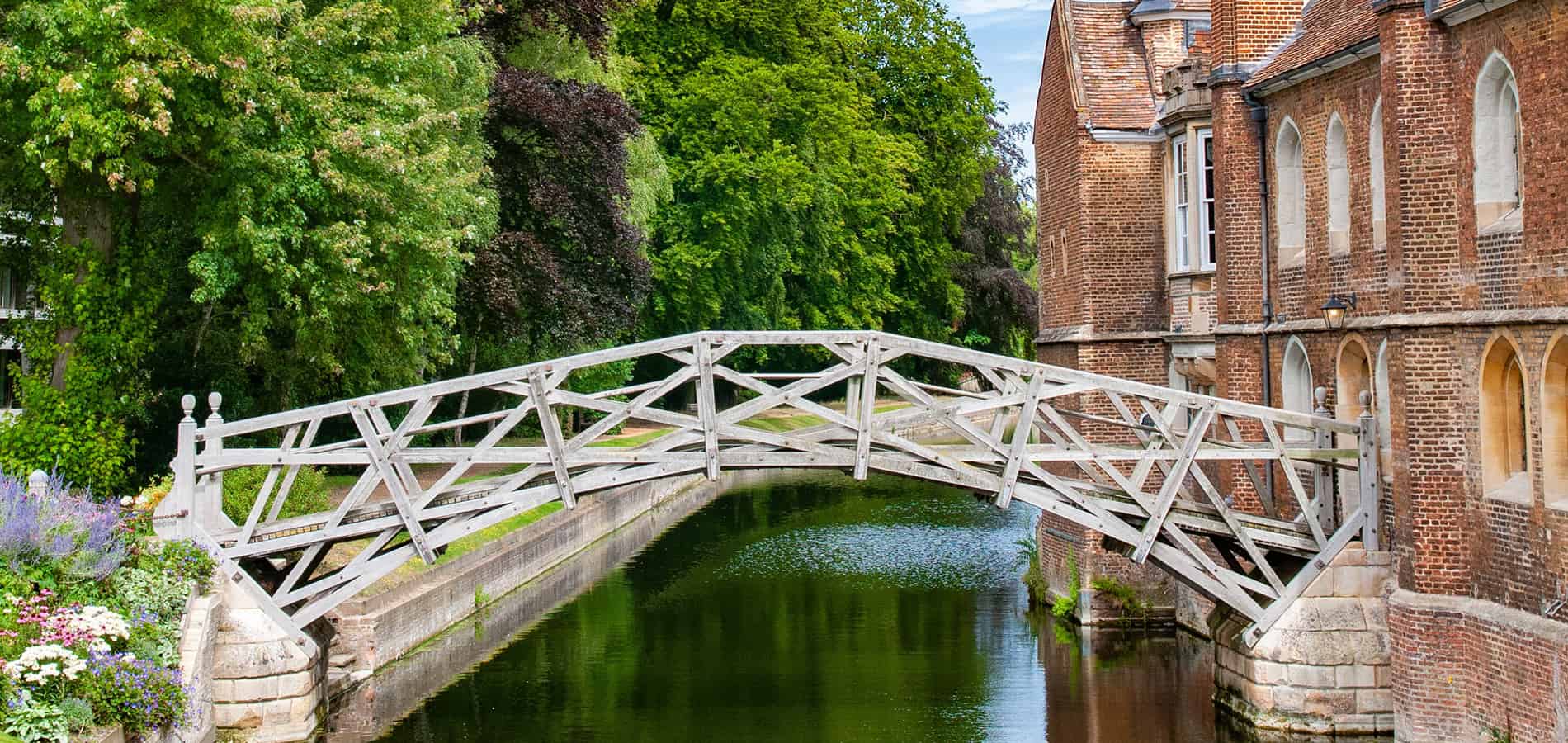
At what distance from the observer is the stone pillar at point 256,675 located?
16562 mm

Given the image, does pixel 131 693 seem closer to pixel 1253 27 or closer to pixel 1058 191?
pixel 1253 27

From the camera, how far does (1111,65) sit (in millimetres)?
24859

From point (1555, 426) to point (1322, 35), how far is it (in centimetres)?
688

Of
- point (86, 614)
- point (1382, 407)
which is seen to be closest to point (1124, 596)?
point (1382, 407)

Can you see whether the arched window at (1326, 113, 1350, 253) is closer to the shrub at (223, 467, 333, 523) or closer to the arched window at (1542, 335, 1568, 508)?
the arched window at (1542, 335, 1568, 508)

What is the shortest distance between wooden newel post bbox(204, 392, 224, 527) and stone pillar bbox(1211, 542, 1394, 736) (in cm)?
1076

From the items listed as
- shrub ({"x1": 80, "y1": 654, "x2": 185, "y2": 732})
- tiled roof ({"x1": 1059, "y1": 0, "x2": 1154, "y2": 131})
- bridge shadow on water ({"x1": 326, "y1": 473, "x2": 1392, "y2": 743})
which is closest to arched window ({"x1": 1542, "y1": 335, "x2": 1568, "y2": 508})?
bridge shadow on water ({"x1": 326, "y1": 473, "x2": 1392, "y2": 743})

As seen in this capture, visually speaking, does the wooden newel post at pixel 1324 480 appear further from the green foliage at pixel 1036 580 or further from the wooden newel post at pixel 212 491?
the wooden newel post at pixel 212 491

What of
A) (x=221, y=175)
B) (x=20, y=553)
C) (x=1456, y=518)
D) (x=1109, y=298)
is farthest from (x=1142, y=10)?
(x=20, y=553)

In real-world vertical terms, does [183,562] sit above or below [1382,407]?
below

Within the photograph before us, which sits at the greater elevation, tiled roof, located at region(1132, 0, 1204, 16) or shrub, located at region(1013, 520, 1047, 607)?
tiled roof, located at region(1132, 0, 1204, 16)

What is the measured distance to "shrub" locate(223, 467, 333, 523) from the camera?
2070 cm

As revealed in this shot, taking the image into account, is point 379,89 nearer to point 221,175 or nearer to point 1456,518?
point 221,175

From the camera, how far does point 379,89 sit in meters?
21.4
